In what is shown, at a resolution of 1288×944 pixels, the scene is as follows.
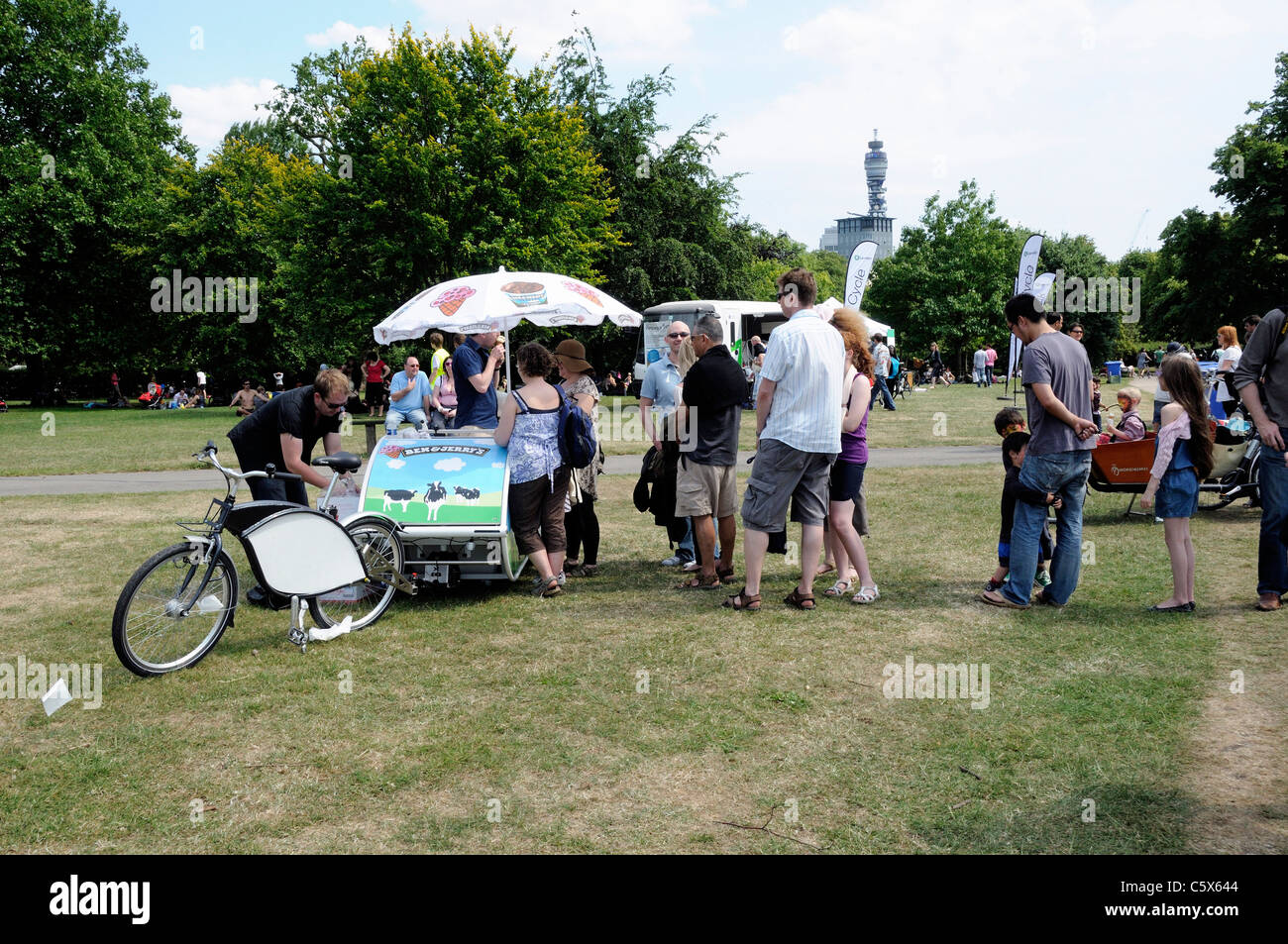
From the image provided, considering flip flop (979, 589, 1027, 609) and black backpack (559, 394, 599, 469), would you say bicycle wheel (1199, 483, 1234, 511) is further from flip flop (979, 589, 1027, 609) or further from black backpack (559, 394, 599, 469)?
black backpack (559, 394, 599, 469)

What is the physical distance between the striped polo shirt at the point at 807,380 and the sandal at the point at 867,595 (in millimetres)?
1200

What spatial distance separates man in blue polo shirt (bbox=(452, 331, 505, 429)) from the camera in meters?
8.45

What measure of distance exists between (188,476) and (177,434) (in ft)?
31.9

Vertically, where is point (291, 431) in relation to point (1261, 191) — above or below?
below

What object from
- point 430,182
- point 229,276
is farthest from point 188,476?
point 229,276

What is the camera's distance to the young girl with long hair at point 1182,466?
6.79 meters

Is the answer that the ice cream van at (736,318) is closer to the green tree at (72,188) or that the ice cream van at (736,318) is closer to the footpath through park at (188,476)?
the footpath through park at (188,476)

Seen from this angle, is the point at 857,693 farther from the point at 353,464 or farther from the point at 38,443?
the point at 38,443

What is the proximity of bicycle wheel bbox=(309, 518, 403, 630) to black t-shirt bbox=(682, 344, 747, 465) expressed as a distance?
7.56ft

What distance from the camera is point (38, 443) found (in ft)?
69.3

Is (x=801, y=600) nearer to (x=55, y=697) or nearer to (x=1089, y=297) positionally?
(x=55, y=697)

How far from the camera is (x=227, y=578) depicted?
239 inches

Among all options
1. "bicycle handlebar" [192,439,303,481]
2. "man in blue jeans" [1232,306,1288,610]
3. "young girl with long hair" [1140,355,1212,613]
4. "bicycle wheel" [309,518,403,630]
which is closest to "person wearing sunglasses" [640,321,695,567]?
"bicycle wheel" [309,518,403,630]

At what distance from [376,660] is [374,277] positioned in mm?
28857
